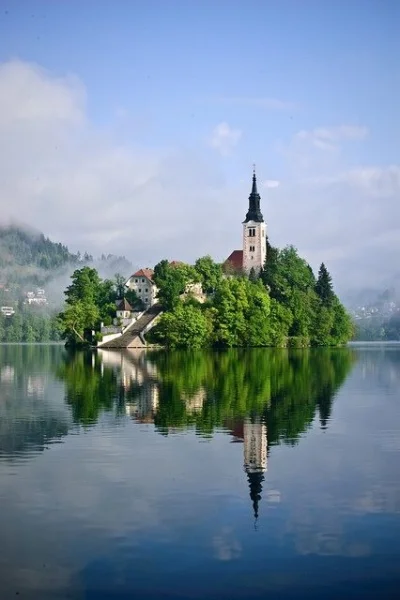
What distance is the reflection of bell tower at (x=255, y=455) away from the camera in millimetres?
17906

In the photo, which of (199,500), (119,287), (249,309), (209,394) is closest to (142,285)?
(119,287)

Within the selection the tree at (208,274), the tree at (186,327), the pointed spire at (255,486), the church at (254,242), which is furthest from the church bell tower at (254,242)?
the pointed spire at (255,486)

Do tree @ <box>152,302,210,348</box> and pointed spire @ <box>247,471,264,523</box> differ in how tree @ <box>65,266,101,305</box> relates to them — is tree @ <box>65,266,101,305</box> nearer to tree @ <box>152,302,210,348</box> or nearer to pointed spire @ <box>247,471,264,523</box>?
tree @ <box>152,302,210,348</box>

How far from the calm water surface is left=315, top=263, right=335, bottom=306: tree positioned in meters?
94.4

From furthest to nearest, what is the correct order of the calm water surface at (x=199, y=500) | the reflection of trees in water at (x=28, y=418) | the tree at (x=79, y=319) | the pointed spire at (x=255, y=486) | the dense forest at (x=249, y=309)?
1. the tree at (x=79, y=319)
2. the dense forest at (x=249, y=309)
3. the reflection of trees in water at (x=28, y=418)
4. the pointed spire at (x=255, y=486)
5. the calm water surface at (x=199, y=500)

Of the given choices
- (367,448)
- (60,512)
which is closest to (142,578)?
(60,512)

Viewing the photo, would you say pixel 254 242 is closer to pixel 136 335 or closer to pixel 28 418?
pixel 136 335

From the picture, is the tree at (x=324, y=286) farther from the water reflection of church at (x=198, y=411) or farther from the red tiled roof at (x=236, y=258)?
the water reflection of church at (x=198, y=411)

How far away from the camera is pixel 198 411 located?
32.1 m

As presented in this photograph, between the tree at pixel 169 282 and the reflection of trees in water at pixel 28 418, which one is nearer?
the reflection of trees in water at pixel 28 418

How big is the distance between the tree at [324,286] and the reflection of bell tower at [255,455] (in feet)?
329

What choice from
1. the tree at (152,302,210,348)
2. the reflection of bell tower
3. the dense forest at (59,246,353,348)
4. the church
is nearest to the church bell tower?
the church

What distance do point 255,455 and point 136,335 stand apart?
291ft

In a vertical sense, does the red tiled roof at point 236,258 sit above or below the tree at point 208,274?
above
